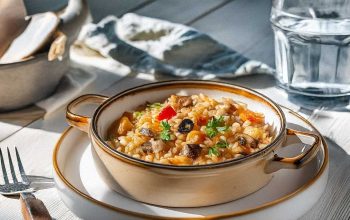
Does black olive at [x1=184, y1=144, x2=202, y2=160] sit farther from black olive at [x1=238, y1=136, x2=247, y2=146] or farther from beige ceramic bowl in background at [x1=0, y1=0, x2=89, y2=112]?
beige ceramic bowl in background at [x1=0, y1=0, x2=89, y2=112]

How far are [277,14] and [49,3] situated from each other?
724 mm

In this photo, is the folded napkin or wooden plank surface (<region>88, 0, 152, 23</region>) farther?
wooden plank surface (<region>88, 0, 152, 23</region>)

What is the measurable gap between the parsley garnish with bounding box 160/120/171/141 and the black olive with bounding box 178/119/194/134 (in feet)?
0.08

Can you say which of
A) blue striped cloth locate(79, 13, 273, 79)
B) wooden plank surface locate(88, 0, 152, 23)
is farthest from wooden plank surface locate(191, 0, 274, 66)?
wooden plank surface locate(88, 0, 152, 23)

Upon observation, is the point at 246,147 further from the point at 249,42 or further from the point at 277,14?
the point at 249,42

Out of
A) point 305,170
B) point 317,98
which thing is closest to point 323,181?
point 305,170

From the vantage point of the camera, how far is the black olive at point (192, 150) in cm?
120

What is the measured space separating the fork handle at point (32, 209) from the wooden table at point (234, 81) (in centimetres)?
9

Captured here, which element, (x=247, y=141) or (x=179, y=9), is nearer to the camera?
(x=247, y=141)

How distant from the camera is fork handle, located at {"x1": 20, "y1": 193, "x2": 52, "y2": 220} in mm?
1124

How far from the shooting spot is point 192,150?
47.3 inches

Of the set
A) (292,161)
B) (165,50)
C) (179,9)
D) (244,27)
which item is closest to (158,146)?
(292,161)

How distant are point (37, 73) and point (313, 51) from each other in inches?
31.0

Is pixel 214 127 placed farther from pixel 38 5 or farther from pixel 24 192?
pixel 38 5
